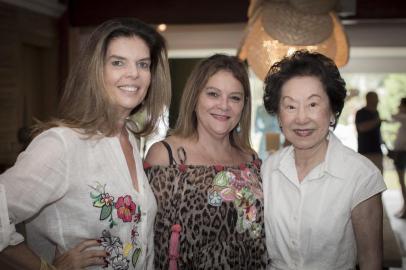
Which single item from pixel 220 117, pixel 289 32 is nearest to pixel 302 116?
pixel 220 117

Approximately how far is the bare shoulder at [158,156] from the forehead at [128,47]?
1.77 ft

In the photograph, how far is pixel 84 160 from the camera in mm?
1494

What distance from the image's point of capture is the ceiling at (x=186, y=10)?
443 centimetres

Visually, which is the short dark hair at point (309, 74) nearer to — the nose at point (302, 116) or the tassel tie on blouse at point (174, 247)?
the nose at point (302, 116)

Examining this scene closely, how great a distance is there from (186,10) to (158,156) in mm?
3038

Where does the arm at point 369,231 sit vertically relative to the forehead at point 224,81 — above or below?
below

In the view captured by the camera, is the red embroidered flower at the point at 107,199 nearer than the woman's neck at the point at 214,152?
Yes

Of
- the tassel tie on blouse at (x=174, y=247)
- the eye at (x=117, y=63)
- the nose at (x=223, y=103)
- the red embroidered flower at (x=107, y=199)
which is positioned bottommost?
Answer: the tassel tie on blouse at (x=174, y=247)

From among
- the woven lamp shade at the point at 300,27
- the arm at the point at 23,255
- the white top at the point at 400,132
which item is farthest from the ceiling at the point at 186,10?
the arm at the point at 23,255

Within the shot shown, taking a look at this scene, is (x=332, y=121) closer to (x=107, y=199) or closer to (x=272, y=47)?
(x=272, y=47)

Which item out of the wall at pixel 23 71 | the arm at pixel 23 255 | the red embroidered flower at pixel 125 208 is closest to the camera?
the arm at pixel 23 255

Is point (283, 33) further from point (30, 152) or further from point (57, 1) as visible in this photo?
point (57, 1)

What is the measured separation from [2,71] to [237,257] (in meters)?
3.22

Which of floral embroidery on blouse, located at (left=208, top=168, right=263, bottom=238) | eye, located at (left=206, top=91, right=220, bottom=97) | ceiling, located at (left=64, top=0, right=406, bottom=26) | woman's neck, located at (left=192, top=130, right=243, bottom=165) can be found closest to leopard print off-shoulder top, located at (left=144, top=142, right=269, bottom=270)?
floral embroidery on blouse, located at (left=208, top=168, right=263, bottom=238)
